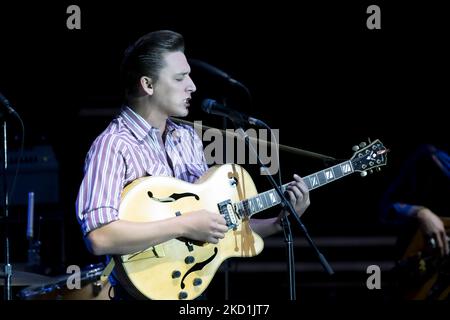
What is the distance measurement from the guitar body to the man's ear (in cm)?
48

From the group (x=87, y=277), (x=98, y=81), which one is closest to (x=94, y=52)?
(x=98, y=81)

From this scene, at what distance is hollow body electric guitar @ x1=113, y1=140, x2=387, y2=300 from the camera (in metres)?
3.06

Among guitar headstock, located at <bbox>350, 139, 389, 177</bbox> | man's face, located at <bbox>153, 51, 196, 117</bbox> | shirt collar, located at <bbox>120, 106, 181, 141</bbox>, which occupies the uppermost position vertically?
man's face, located at <bbox>153, 51, 196, 117</bbox>

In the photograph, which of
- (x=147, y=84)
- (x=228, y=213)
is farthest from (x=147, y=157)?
(x=228, y=213)

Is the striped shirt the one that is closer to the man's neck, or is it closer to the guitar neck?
the man's neck

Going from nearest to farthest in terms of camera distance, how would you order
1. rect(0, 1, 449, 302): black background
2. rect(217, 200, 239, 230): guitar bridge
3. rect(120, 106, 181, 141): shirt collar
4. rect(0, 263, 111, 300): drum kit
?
rect(120, 106, 181, 141): shirt collar, rect(217, 200, 239, 230): guitar bridge, rect(0, 263, 111, 300): drum kit, rect(0, 1, 449, 302): black background

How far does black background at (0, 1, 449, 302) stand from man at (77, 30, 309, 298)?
80.2 inches

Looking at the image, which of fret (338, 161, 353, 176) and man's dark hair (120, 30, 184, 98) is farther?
fret (338, 161, 353, 176)

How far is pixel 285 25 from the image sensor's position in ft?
18.3

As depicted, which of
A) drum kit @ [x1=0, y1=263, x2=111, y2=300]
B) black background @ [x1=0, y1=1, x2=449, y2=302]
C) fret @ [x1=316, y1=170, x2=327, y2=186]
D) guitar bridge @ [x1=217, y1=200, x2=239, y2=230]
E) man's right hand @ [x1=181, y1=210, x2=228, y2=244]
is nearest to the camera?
man's right hand @ [x1=181, y1=210, x2=228, y2=244]

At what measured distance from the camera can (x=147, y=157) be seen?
3.26 meters

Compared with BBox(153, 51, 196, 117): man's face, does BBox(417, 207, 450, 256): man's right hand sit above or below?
below

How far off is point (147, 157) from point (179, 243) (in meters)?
0.45

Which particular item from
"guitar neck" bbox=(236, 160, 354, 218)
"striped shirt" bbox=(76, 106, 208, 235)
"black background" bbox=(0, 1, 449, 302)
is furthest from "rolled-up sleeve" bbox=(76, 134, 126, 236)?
"black background" bbox=(0, 1, 449, 302)
